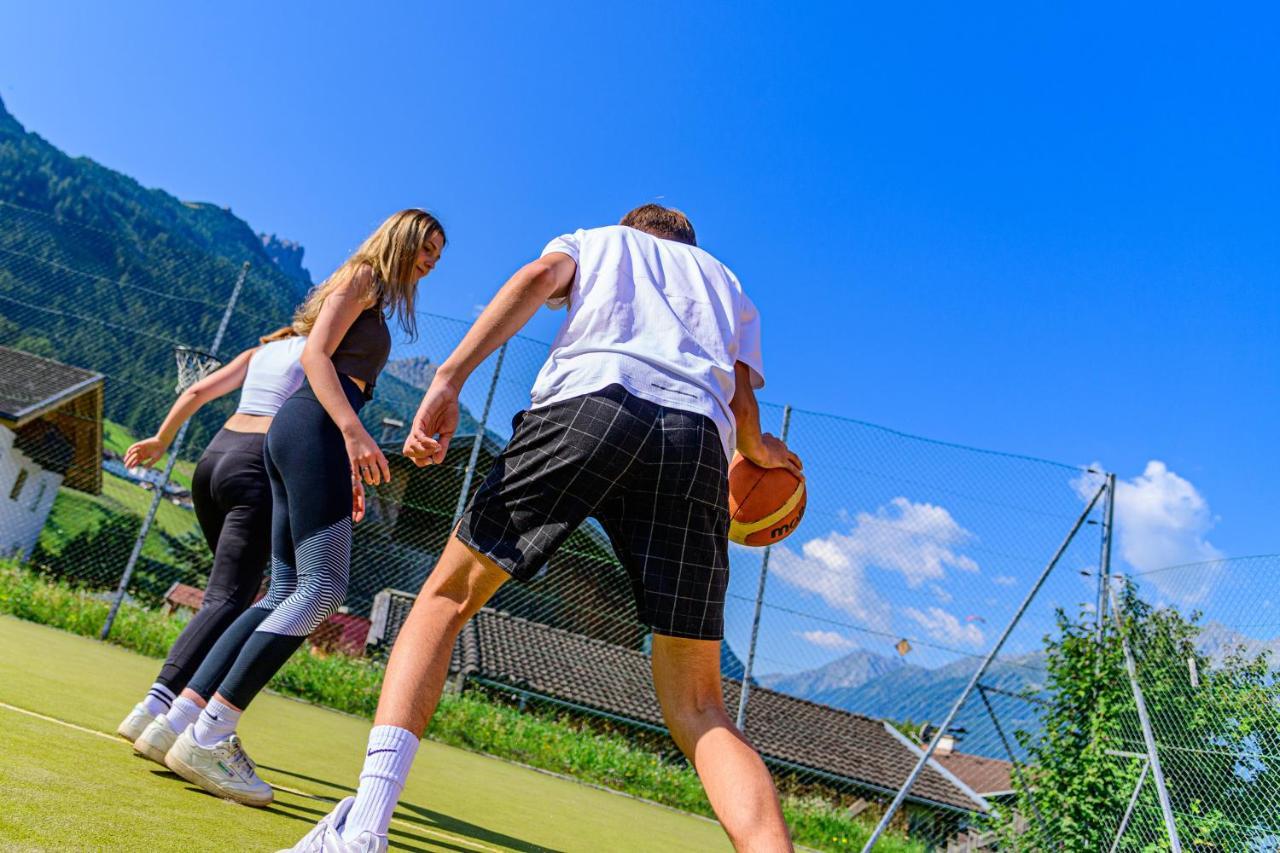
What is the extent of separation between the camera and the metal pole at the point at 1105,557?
6.65m

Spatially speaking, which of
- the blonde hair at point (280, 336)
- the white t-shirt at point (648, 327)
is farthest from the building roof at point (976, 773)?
the white t-shirt at point (648, 327)

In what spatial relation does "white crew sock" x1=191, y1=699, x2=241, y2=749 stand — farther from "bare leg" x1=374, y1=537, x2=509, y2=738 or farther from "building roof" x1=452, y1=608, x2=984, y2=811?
"building roof" x1=452, y1=608, x2=984, y2=811

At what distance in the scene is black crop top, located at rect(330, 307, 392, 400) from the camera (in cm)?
296

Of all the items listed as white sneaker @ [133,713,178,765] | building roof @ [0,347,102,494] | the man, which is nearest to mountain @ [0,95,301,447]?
building roof @ [0,347,102,494]

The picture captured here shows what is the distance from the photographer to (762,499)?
2646 millimetres

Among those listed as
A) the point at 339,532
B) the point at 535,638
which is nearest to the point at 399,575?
the point at 535,638

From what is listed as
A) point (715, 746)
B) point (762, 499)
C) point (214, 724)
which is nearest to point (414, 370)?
point (214, 724)

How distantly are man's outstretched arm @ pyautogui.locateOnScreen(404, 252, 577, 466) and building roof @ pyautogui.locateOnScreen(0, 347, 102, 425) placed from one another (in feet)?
37.5

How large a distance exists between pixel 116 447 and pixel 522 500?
1096 centimetres

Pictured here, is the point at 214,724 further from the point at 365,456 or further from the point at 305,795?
the point at 365,456

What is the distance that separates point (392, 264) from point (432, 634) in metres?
1.43

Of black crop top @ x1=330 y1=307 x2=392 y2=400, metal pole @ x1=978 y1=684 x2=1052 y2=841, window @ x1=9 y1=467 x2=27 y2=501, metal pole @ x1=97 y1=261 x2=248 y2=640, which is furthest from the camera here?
window @ x1=9 y1=467 x2=27 y2=501

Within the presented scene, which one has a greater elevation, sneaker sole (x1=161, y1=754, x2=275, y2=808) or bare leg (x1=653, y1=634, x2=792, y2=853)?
bare leg (x1=653, y1=634, x2=792, y2=853)

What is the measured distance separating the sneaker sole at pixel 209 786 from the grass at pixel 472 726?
4.71 m
